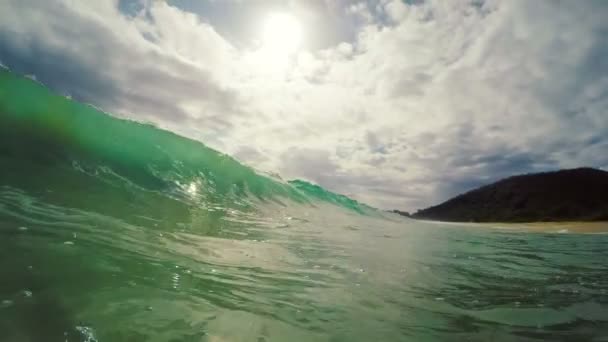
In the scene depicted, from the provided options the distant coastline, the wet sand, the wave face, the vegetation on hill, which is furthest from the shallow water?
the vegetation on hill

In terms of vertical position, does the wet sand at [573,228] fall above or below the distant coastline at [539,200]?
below

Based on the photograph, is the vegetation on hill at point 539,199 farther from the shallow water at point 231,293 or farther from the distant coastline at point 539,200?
the shallow water at point 231,293

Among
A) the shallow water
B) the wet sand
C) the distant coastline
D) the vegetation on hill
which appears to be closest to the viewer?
the shallow water

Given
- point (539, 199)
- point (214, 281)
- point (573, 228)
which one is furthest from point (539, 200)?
point (214, 281)

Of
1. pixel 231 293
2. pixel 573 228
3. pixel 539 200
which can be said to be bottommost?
pixel 231 293

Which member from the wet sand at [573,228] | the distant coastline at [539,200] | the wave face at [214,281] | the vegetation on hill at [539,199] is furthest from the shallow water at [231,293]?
the vegetation on hill at [539,199]

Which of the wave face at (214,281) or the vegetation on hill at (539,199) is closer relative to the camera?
the wave face at (214,281)

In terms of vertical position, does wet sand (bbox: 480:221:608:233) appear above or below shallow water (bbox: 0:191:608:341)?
above

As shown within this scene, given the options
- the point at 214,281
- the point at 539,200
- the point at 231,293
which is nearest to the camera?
the point at 231,293

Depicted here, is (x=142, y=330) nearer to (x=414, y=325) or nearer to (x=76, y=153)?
(x=414, y=325)

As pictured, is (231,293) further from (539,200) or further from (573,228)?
(539,200)

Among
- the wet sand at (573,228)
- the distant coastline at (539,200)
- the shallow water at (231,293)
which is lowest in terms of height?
the shallow water at (231,293)

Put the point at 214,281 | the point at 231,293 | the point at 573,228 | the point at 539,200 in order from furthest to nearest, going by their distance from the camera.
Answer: the point at 539,200, the point at 573,228, the point at 214,281, the point at 231,293

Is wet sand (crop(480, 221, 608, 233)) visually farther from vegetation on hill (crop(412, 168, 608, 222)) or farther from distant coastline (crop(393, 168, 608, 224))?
vegetation on hill (crop(412, 168, 608, 222))
